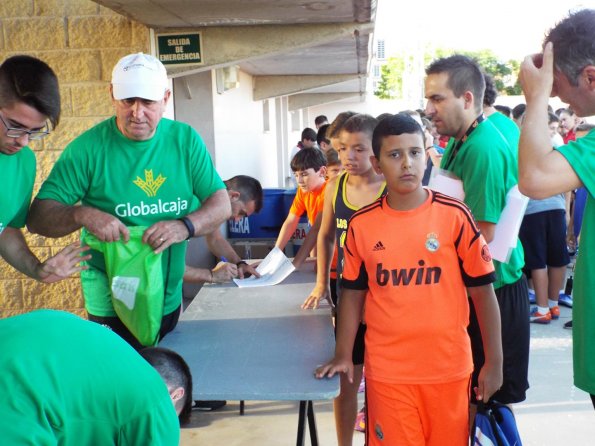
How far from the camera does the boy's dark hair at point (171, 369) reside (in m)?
1.84

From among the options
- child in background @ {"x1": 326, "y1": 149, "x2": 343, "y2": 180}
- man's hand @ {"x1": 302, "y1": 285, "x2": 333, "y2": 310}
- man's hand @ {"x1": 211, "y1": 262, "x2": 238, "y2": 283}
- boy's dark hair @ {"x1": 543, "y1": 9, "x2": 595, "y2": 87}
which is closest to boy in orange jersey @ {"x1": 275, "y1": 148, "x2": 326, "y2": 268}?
child in background @ {"x1": 326, "y1": 149, "x2": 343, "y2": 180}

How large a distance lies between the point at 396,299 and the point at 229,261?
1.27m

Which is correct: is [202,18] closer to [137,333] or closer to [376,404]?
[137,333]

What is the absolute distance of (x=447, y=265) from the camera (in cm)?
266

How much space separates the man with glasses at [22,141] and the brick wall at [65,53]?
1.89 meters

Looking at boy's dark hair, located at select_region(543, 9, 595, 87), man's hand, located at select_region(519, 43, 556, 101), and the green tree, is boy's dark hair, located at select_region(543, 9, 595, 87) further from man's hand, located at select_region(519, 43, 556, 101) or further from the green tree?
the green tree

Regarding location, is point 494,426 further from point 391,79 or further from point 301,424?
point 391,79

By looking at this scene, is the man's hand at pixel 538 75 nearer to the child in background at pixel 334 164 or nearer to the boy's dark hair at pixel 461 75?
the boy's dark hair at pixel 461 75

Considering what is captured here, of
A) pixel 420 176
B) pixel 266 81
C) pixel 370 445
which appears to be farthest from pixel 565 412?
pixel 266 81

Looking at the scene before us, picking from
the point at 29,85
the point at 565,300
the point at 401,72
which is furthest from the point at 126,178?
the point at 401,72

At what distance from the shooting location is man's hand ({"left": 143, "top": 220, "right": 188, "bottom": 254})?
269 centimetres

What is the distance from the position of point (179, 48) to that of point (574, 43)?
3.58m

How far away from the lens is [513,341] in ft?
10.4

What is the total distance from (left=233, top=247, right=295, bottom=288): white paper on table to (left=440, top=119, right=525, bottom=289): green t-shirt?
122cm
